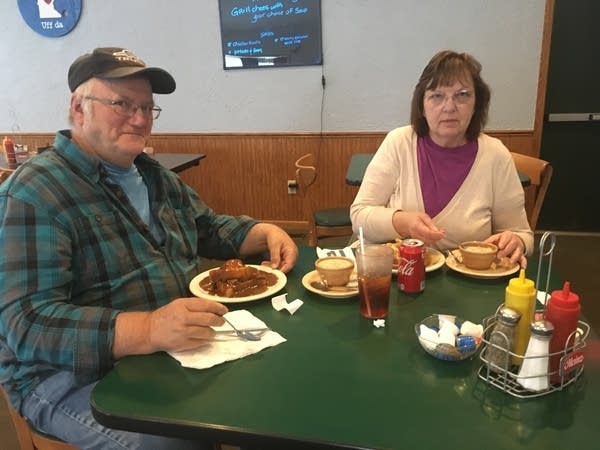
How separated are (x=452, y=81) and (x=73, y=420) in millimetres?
1465

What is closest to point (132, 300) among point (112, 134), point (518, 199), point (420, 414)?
point (112, 134)

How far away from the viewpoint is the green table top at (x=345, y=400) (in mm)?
726

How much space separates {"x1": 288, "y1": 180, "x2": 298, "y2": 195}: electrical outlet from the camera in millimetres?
4125

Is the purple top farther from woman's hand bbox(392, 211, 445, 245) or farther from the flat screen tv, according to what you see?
the flat screen tv

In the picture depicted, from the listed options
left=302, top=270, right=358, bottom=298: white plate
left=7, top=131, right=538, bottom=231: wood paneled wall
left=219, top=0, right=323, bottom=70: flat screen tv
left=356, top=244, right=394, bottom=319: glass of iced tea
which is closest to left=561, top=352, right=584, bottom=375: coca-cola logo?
left=356, top=244, right=394, bottom=319: glass of iced tea

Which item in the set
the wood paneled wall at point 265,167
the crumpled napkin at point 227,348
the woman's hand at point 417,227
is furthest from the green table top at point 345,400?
the wood paneled wall at point 265,167

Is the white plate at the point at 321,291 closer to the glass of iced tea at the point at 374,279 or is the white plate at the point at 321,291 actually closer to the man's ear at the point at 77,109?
the glass of iced tea at the point at 374,279

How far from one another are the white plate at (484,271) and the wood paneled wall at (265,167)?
266 cm

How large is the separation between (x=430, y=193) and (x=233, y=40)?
9.21 feet

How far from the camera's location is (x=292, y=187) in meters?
4.15

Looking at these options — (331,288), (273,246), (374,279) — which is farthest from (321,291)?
(273,246)

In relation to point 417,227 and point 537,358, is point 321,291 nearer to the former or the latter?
point 417,227

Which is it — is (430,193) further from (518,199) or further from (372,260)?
(372,260)

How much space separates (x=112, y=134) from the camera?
4.21 ft
